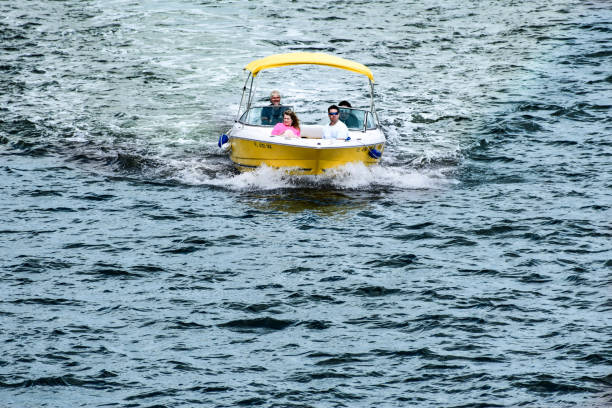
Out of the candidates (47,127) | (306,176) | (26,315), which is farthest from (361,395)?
(47,127)

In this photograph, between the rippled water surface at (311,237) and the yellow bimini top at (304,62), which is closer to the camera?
the rippled water surface at (311,237)

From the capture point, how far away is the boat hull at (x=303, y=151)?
860 inches

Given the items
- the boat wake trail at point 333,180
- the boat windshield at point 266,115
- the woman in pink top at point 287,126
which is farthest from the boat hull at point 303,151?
the boat windshield at point 266,115

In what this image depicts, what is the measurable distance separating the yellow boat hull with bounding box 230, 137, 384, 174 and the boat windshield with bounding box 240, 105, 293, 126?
905 millimetres

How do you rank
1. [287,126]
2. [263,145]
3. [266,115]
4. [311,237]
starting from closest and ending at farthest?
[311,237], [263,145], [287,126], [266,115]

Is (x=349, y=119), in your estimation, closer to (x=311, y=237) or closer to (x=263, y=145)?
(x=263, y=145)

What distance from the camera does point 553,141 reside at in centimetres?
2578

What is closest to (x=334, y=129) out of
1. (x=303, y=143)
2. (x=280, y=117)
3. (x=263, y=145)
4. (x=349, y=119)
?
(x=349, y=119)

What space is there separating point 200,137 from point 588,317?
14.4 m

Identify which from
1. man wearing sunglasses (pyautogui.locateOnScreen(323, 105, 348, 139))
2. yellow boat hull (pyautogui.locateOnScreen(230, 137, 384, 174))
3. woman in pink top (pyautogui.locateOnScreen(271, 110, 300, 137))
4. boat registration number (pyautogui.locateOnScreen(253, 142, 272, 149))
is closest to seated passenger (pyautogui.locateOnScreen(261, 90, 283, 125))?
woman in pink top (pyautogui.locateOnScreen(271, 110, 300, 137))

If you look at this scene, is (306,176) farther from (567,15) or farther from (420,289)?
(567,15)

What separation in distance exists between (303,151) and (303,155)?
12 cm

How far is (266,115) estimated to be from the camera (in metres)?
23.7

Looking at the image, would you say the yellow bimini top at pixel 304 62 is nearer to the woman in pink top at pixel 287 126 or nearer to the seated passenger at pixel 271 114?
the seated passenger at pixel 271 114
